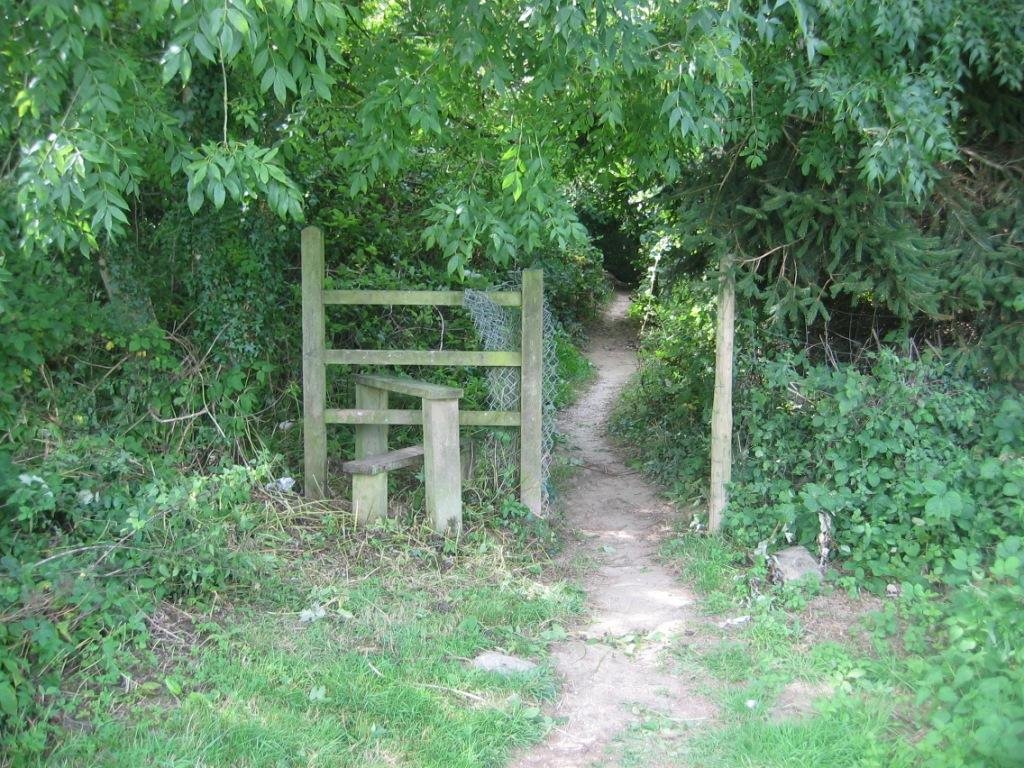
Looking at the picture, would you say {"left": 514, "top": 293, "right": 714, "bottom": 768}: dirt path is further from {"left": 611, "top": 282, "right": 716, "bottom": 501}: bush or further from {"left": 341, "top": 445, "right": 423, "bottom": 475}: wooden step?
{"left": 341, "top": 445, "right": 423, "bottom": 475}: wooden step

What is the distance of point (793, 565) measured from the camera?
225 inches

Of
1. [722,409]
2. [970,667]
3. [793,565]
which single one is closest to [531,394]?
[722,409]

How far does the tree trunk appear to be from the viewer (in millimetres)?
6543

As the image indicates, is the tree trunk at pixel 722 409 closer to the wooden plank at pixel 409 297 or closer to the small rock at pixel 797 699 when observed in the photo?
the wooden plank at pixel 409 297

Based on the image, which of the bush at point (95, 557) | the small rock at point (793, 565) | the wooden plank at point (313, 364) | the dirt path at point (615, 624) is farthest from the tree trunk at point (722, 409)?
the bush at point (95, 557)

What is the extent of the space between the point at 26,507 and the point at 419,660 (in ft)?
7.40

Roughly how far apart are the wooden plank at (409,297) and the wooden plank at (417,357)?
36 cm

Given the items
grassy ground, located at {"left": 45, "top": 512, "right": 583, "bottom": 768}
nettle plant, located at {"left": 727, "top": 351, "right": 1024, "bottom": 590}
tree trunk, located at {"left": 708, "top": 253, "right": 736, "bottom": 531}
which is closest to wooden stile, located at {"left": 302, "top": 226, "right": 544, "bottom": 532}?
grassy ground, located at {"left": 45, "top": 512, "right": 583, "bottom": 768}

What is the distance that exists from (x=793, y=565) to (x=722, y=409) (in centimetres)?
133

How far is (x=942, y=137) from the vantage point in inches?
218

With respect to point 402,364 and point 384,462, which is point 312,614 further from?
point 402,364

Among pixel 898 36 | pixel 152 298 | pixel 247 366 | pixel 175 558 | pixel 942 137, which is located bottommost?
pixel 175 558

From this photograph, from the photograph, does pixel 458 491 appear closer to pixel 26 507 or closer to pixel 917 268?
pixel 26 507

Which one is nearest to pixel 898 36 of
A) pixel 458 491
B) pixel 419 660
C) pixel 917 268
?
pixel 917 268
